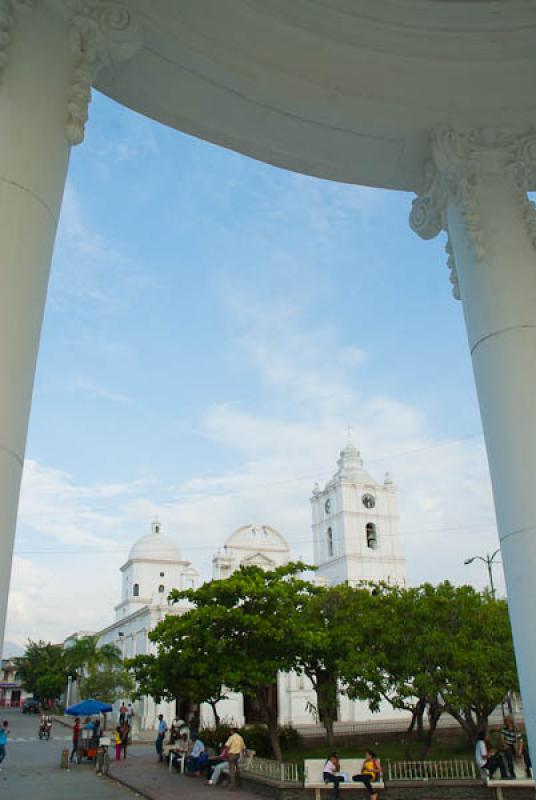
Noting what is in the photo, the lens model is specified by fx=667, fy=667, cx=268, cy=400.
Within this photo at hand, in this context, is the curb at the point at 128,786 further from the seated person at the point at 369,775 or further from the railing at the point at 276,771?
the seated person at the point at 369,775

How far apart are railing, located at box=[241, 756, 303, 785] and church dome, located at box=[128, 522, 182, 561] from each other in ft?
113

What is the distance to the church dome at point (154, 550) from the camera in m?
50.1

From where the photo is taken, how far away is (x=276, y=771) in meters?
14.9

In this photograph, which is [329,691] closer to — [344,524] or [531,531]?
[531,531]

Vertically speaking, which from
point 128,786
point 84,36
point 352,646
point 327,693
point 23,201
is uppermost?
point 84,36

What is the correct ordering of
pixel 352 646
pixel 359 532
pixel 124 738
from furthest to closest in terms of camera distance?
pixel 359 532
pixel 124 738
pixel 352 646

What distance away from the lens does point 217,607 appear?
18.9 m

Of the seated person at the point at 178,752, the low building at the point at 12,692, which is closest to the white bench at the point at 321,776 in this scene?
the seated person at the point at 178,752

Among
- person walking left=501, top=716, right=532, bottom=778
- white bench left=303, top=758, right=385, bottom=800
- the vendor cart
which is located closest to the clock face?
the vendor cart

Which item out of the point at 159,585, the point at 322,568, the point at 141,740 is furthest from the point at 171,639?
the point at 322,568

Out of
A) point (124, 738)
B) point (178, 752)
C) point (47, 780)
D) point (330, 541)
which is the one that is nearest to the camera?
point (47, 780)

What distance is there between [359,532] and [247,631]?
107 feet

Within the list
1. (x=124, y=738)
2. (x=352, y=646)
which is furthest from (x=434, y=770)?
(x=124, y=738)

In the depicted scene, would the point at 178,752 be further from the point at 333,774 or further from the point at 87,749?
Result: the point at 333,774
